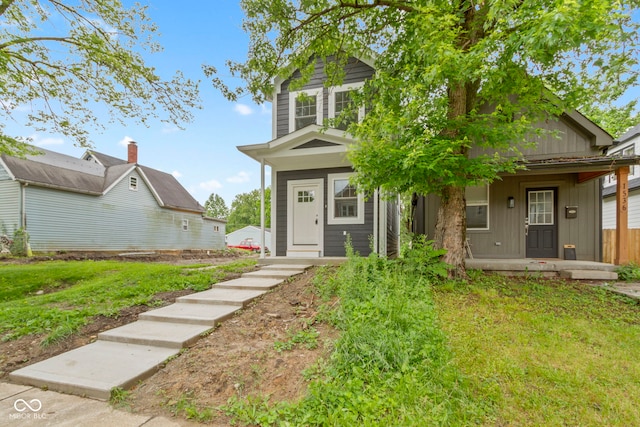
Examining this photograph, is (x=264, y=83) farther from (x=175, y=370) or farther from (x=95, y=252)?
(x=95, y=252)

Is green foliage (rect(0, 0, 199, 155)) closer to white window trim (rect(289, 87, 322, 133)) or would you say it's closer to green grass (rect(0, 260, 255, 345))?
white window trim (rect(289, 87, 322, 133))

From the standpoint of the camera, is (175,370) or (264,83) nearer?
(175,370)

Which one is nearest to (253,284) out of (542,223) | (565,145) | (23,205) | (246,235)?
(542,223)

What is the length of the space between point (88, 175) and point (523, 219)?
20070 millimetres

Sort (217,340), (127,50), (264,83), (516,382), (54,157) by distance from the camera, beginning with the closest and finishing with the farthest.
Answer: (516,382) → (217,340) → (264,83) → (127,50) → (54,157)

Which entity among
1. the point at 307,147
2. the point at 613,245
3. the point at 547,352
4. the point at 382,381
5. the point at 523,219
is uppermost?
the point at 307,147

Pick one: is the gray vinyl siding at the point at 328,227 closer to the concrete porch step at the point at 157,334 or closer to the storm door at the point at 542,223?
the storm door at the point at 542,223

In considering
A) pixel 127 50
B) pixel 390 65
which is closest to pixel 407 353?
pixel 390 65

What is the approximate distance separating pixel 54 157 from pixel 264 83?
15582mm

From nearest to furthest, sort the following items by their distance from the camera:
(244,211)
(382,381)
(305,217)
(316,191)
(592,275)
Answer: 1. (382,381)
2. (592,275)
3. (316,191)
4. (305,217)
5. (244,211)

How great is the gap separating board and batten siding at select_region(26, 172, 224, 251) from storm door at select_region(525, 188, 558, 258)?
1869 cm

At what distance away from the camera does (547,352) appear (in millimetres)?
2947

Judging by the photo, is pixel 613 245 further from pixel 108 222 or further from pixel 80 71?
pixel 108 222

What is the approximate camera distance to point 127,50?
8.35 metres
